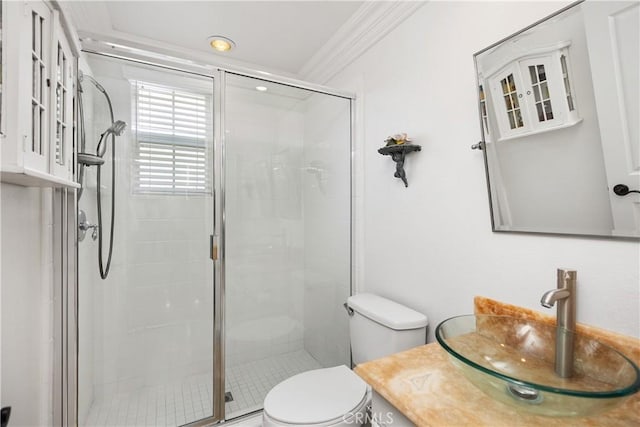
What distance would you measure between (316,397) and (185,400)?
3.29 feet

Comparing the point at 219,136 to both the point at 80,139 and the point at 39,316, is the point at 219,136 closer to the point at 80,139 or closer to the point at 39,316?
the point at 80,139

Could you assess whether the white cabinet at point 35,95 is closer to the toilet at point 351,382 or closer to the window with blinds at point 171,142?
the window with blinds at point 171,142

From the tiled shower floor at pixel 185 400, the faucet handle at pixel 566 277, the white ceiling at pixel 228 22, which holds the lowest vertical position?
the tiled shower floor at pixel 185 400

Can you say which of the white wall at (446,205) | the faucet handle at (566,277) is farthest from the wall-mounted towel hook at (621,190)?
the faucet handle at (566,277)

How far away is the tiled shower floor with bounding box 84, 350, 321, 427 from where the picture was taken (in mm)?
1616

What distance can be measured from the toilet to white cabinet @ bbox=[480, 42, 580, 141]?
0.90m

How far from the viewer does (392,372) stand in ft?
2.94

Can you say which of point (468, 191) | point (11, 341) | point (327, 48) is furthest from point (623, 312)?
point (327, 48)

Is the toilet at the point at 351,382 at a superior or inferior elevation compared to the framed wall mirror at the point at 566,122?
inferior

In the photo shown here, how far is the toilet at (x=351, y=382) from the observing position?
114 centimetres

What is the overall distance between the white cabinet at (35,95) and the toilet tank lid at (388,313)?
130cm

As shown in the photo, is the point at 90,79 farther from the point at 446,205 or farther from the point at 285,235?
the point at 446,205

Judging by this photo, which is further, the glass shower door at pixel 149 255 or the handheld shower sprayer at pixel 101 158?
the glass shower door at pixel 149 255

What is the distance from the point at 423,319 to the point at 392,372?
51 centimetres
